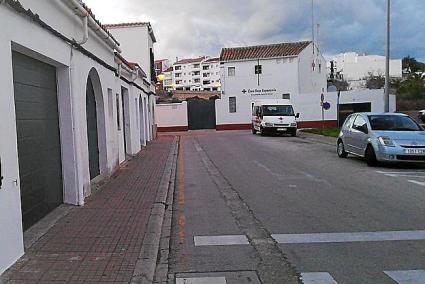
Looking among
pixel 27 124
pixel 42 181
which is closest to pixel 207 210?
pixel 42 181

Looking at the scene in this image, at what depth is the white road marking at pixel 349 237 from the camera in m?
6.23

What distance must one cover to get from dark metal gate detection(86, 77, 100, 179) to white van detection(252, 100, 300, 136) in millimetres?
20553

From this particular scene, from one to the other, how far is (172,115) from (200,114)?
8.82 ft

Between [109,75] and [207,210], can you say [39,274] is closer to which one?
[207,210]

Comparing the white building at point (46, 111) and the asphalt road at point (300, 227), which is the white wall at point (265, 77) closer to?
the asphalt road at point (300, 227)

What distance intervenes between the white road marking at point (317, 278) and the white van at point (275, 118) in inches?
1036

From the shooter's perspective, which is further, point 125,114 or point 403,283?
point 125,114

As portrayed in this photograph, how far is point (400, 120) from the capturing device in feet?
48.5

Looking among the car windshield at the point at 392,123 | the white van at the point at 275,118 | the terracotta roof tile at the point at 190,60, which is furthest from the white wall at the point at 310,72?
the terracotta roof tile at the point at 190,60

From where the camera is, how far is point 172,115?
4375 centimetres

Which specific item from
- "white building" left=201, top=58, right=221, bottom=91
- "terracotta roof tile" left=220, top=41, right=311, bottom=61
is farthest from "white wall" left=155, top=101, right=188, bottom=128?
"white building" left=201, top=58, right=221, bottom=91

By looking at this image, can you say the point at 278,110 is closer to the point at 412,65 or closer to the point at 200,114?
the point at 200,114

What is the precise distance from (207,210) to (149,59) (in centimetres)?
2453

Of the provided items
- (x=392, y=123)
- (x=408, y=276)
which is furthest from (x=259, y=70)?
(x=408, y=276)
